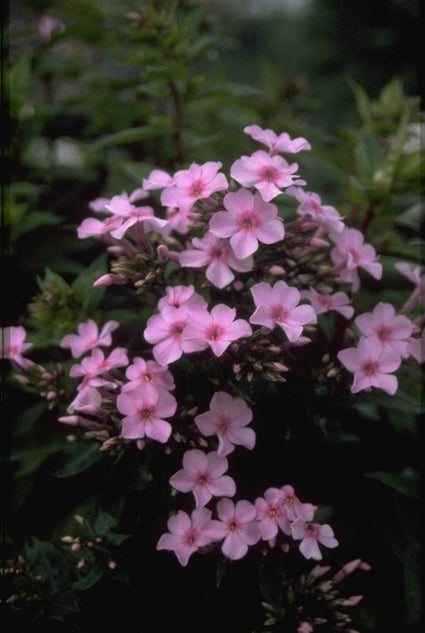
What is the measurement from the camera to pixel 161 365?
41.3 inches

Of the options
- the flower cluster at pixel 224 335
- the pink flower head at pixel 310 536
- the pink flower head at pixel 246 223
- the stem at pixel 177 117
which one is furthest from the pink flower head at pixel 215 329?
the stem at pixel 177 117

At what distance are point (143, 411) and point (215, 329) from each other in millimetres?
179

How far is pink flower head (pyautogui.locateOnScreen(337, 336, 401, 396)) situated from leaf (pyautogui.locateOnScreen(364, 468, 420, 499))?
11.3 inches

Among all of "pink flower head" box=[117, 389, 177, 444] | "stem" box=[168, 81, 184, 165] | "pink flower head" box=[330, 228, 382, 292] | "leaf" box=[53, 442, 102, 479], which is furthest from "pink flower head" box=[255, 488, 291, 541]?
"stem" box=[168, 81, 184, 165]

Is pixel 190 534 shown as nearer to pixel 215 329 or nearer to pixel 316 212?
pixel 215 329

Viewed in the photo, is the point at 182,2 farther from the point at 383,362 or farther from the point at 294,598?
the point at 294,598

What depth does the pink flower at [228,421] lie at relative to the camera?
1062 mm

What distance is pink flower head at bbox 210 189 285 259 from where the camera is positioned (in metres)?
1.07

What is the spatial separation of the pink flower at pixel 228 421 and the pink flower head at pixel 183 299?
0.50 ft

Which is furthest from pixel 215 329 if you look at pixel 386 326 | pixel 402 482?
pixel 402 482

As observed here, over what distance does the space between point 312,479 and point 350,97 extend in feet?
16.7

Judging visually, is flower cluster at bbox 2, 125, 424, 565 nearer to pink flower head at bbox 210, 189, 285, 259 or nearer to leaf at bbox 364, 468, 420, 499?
pink flower head at bbox 210, 189, 285, 259

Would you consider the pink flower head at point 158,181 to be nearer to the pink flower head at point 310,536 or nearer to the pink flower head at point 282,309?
the pink flower head at point 282,309

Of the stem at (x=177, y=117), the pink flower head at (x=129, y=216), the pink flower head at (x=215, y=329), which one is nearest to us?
the pink flower head at (x=215, y=329)
